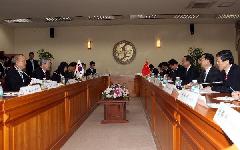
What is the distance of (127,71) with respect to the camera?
13805mm

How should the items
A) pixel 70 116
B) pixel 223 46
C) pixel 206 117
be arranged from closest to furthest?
pixel 206 117, pixel 70 116, pixel 223 46

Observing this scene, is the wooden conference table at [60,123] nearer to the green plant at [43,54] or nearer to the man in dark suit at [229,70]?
the man in dark suit at [229,70]

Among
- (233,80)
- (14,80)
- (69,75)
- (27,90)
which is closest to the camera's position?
(27,90)

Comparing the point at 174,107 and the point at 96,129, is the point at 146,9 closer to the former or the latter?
the point at 96,129

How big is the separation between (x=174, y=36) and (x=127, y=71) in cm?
240

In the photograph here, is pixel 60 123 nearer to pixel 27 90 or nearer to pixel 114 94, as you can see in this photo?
pixel 27 90

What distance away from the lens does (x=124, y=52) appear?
13734mm

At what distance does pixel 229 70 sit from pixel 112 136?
2380mm

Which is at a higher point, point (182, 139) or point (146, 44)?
point (146, 44)

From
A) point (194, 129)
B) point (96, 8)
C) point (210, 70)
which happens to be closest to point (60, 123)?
point (210, 70)

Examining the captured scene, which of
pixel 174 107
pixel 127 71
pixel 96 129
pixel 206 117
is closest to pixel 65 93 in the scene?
pixel 96 129

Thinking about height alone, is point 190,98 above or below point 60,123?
above

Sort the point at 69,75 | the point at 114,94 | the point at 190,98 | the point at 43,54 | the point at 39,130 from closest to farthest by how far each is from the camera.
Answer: the point at 190,98 → the point at 39,130 → the point at 114,94 → the point at 69,75 → the point at 43,54

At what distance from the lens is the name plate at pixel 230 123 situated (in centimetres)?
117
